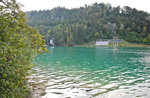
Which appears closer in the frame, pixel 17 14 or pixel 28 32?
pixel 17 14

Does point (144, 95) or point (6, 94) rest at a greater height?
point (6, 94)

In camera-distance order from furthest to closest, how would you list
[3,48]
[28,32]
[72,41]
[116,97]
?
[72,41] < [116,97] < [28,32] < [3,48]

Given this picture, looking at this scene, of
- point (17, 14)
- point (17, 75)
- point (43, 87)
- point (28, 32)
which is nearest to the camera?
point (17, 75)

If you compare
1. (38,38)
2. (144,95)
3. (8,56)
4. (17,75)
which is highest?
(38,38)

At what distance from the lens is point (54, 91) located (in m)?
16.2

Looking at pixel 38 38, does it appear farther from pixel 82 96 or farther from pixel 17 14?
pixel 82 96

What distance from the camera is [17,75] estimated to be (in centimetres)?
773

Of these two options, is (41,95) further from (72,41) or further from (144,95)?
(72,41)

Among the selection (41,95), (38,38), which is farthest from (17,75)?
(41,95)

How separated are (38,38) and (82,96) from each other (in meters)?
7.31

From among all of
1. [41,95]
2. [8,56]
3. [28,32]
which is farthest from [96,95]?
[8,56]

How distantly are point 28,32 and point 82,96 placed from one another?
8.27 m

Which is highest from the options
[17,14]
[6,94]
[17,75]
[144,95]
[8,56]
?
[17,14]

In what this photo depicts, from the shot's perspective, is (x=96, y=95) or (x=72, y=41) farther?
(x=72, y=41)
